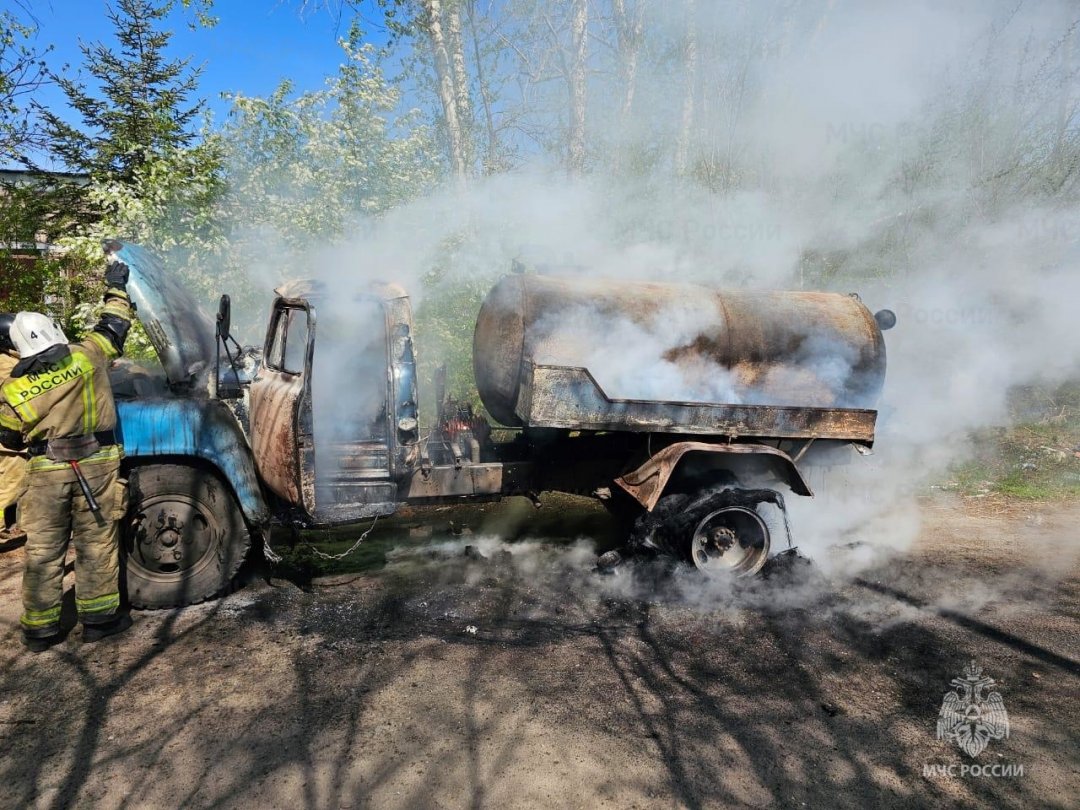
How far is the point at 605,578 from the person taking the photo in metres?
4.92

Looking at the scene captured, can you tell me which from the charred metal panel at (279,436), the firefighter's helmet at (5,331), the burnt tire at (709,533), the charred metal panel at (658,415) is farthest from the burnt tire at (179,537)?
the burnt tire at (709,533)

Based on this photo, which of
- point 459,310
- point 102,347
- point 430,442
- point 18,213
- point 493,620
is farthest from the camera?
point 459,310

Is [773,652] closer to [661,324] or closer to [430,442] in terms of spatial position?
[661,324]

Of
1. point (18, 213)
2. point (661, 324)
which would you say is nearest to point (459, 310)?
point (661, 324)

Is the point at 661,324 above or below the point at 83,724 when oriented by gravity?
above

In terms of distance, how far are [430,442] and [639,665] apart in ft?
8.79

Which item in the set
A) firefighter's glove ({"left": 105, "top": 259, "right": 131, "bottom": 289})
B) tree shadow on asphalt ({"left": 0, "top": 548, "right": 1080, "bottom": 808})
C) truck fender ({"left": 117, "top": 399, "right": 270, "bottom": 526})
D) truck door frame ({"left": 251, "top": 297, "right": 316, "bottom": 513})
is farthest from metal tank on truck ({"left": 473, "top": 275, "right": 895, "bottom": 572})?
firefighter's glove ({"left": 105, "top": 259, "right": 131, "bottom": 289})

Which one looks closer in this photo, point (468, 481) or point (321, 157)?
point (468, 481)

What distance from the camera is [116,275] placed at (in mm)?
4090

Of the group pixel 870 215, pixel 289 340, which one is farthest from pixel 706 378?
pixel 870 215

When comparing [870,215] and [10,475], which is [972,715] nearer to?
[10,475]

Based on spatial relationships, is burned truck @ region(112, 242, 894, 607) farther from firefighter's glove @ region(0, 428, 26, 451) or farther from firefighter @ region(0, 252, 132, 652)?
firefighter's glove @ region(0, 428, 26, 451)

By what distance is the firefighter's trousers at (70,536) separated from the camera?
3689 mm

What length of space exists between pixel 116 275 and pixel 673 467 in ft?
13.1
